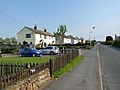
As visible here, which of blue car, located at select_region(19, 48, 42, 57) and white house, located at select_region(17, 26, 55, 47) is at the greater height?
white house, located at select_region(17, 26, 55, 47)

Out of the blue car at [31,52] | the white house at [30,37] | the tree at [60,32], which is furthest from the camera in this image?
the tree at [60,32]

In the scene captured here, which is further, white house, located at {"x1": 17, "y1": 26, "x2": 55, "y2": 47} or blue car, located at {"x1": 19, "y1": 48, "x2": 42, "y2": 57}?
white house, located at {"x1": 17, "y1": 26, "x2": 55, "y2": 47}

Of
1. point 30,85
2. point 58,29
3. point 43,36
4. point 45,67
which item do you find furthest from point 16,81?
point 58,29

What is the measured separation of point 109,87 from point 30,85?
355 cm

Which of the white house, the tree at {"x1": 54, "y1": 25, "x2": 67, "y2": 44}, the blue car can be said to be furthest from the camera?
the tree at {"x1": 54, "y1": 25, "x2": 67, "y2": 44}

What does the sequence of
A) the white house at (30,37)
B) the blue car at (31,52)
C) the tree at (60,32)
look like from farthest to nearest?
the tree at (60,32)
the white house at (30,37)
the blue car at (31,52)

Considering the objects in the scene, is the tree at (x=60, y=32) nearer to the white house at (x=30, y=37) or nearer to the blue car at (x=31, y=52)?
the white house at (x=30, y=37)

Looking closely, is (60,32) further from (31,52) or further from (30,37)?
(31,52)

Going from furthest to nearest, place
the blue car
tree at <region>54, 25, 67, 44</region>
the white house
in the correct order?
1. tree at <region>54, 25, 67, 44</region>
2. the white house
3. the blue car

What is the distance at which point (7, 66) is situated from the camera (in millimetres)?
10602

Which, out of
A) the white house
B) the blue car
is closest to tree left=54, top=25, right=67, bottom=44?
the white house

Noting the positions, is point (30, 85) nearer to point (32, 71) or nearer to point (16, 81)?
point (32, 71)

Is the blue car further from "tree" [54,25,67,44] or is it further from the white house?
"tree" [54,25,67,44]

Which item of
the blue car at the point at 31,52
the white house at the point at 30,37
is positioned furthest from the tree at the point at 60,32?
the blue car at the point at 31,52
